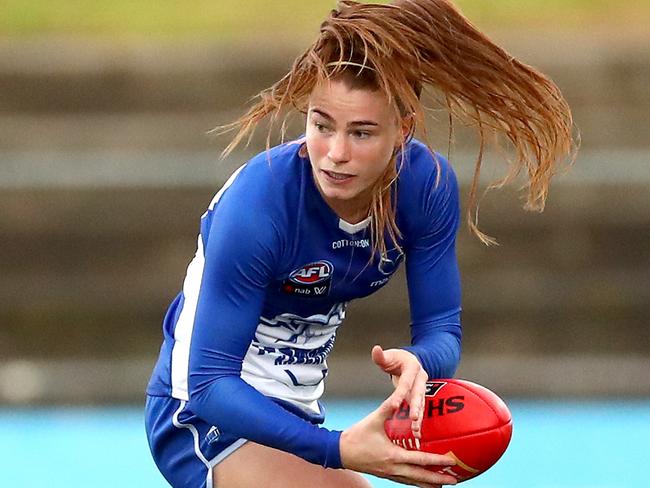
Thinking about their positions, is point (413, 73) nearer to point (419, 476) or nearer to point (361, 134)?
point (361, 134)

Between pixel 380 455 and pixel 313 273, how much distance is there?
0.51 meters

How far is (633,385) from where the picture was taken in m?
8.11

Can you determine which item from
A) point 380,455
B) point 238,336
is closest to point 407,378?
point 380,455

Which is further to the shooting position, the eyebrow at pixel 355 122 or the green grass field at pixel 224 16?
the green grass field at pixel 224 16

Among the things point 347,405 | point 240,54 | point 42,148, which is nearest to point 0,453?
point 347,405

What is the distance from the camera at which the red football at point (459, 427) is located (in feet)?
10.7

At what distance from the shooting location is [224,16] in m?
10.4

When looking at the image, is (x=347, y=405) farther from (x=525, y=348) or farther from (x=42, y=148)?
(x=42, y=148)

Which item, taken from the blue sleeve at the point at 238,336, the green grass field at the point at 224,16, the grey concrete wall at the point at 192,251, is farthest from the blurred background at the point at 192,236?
the blue sleeve at the point at 238,336

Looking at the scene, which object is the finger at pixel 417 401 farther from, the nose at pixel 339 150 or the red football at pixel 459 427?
the nose at pixel 339 150

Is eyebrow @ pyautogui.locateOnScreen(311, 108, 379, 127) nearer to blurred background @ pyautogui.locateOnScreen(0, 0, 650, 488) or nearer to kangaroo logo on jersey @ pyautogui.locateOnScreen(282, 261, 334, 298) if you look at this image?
kangaroo logo on jersey @ pyautogui.locateOnScreen(282, 261, 334, 298)

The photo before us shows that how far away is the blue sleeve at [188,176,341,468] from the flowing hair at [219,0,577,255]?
0.77ft

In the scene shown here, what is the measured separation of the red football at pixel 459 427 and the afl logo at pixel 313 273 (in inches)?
14.4

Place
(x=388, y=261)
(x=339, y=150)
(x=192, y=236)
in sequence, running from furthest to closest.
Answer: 1. (x=192, y=236)
2. (x=388, y=261)
3. (x=339, y=150)
